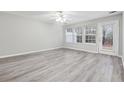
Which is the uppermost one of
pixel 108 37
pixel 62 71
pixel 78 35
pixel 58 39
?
pixel 78 35

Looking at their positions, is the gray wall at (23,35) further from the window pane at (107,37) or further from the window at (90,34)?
the window pane at (107,37)

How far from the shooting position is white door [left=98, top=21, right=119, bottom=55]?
191 inches

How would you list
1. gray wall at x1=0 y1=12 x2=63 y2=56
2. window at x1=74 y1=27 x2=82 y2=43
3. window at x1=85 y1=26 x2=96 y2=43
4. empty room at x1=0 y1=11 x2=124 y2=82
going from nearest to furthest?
empty room at x1=0 y1=11 x2=124 y2=82 < gray wall at x1=0 y1=12 x2=63 y2=56 < window at x1=85 y1=26 x2=96 y2=43 < window at x1=74 y1=27 x2=82 y2=43

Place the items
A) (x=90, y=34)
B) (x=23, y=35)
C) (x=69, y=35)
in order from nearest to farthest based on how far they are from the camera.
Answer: (x=23, y=35)
(x=90, y=34)
(x=69, y=35)

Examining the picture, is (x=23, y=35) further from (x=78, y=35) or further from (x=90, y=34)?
(x=90, y=34)

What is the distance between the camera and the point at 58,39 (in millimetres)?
7887

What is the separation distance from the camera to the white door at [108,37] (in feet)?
15.9

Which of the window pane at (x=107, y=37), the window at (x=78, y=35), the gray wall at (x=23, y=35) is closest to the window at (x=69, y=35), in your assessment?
the window at (x=78, y=35)

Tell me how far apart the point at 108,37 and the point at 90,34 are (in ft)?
4.00

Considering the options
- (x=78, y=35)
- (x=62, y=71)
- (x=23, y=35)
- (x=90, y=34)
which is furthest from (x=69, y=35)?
(x=62, y=71)

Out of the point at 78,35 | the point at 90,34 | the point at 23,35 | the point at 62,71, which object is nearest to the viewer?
the point at 62,71

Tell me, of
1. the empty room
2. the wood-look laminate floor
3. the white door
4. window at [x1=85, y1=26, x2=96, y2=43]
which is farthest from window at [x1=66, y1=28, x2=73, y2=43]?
the wood-look laminate floor

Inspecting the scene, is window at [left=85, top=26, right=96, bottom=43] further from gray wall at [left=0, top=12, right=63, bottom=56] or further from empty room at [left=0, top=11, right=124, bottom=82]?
gray wall at [left=0, top=12, right=63, bottom=56]
